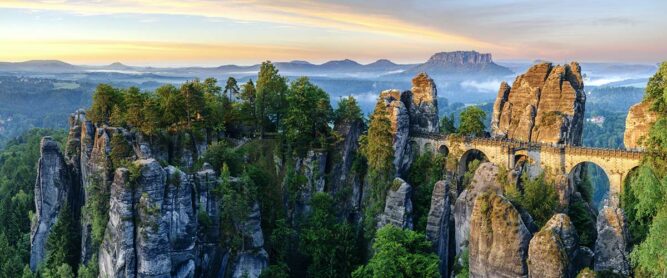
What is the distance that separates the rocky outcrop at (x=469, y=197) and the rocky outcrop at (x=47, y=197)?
110 feet

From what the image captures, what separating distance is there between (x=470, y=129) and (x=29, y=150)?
7502 cm

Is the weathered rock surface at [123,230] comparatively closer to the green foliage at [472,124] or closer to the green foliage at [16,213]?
the green foliage at [16,213]

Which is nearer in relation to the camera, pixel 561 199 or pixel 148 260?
pixel 148 260

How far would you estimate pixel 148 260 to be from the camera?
38312 millimetres

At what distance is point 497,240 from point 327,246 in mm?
19832

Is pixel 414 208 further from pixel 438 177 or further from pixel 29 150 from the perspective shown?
pixel 29 150

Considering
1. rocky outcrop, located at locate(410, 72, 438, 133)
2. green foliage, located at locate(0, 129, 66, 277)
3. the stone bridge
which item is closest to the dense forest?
green foliage, located at locate(0, 129, 66, 277)

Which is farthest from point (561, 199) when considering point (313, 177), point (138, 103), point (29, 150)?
point (29, 150)

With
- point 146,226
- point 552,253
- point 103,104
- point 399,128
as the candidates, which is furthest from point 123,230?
point 552,253

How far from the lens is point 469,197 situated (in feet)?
139

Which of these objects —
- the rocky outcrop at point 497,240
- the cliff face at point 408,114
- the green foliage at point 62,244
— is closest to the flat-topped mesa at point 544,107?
the cliff face at point 408,114

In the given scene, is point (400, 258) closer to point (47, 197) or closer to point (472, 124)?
point (472, 124)

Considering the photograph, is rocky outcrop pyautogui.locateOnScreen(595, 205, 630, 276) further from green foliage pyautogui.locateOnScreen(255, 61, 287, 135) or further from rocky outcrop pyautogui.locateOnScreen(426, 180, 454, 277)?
green foliage pyautogui.locateOnScreen(255, 61, 287, 135)

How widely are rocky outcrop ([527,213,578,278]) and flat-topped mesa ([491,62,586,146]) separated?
2740 cm
